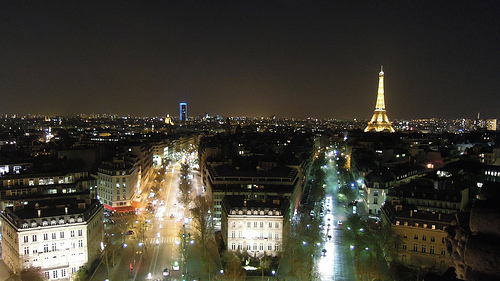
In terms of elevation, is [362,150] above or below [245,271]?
above

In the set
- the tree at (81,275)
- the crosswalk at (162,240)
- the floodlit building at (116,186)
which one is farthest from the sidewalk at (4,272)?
the floodlit building at (116,186)

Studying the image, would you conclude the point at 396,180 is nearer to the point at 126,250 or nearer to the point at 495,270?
the point at 126,250

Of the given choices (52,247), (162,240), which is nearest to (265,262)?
(162,240)

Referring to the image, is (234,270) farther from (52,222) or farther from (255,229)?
(52,222)

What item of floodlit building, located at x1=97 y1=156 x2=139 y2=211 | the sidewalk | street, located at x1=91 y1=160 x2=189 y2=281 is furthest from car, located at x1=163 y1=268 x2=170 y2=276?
floodlit building, located at x1=97 y1=156 x2=139 y2=211

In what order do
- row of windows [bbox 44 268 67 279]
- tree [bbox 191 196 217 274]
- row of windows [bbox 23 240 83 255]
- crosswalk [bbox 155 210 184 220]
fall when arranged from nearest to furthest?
row of windows [bbox 23 240 83 255], row of windows [bbox 44 268 67 279], tree [bbox 191 196 217 274], crosswalk [bbox 155 210 184 220]

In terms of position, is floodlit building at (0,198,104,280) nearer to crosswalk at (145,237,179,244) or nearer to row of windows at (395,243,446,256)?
crosswalk at (145,237,179,244)

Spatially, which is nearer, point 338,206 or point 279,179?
point 279,179

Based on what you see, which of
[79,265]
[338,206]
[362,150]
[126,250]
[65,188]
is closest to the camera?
[79,265]

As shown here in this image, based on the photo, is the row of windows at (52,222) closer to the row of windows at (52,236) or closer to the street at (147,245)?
the row of windows at (52,236)

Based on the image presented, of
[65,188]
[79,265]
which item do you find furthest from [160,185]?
[79,265]
